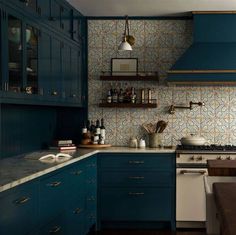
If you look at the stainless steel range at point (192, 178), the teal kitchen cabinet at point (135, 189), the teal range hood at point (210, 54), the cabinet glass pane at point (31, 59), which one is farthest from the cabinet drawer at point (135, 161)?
the cabinet glass pane at point (31, 59)

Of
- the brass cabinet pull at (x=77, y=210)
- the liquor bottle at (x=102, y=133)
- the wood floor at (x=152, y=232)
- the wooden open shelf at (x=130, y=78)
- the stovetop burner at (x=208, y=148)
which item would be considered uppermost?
the wooden open shelf at (x=130, y=78)

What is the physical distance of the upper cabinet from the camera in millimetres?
3549

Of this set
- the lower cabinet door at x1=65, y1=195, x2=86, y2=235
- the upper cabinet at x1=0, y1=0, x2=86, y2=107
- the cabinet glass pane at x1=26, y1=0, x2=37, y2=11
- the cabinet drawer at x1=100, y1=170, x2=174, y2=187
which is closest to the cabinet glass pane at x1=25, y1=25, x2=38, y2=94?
the upper cabinet at x1=0, y1=0, x2=86, y2=107

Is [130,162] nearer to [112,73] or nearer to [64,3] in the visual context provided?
[112,73]

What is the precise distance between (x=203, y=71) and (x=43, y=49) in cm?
202

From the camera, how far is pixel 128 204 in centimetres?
559

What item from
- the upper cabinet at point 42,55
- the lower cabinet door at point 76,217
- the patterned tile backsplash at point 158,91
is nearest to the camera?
the upper cabinet at point 42,55

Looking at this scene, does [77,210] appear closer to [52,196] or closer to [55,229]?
[55,229]

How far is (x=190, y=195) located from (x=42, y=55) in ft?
7.57

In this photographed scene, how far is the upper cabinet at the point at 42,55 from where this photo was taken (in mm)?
3549

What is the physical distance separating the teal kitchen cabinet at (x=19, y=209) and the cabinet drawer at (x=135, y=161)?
2.32m

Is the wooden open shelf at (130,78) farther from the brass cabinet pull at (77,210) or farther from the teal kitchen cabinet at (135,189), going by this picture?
the brass cabinet pull at (77,210)

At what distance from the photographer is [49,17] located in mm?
4617

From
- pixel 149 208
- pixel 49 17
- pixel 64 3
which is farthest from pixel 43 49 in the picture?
pixel 149 208
